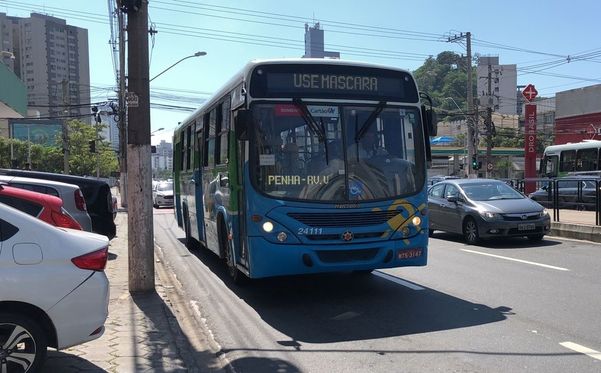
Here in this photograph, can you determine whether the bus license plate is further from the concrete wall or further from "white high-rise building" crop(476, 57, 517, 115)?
"white high-rise building" crop(476, 57, 517, 115)

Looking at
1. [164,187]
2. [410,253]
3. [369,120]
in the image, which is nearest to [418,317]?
[410,253]

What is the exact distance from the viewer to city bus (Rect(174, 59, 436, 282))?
7078mm

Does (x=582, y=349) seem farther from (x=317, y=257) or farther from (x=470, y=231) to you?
(x=470, y=231)

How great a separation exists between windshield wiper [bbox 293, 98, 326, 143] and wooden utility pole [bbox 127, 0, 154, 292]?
228 cm

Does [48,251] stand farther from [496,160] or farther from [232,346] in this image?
[496,160]

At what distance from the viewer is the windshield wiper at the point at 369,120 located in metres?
7.42

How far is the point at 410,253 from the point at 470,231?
647 centimetres

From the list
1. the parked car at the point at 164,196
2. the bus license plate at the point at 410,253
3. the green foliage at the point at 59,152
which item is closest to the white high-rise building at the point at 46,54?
the parked car at the point at 164,196

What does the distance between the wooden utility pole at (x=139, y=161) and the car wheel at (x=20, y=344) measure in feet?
11.3

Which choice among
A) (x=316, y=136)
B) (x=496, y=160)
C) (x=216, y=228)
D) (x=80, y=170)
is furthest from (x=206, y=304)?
(x=496, y=160)

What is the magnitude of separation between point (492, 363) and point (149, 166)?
17.1 ft

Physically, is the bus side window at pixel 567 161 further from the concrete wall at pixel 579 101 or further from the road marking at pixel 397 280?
the road marking at pixel 397 280

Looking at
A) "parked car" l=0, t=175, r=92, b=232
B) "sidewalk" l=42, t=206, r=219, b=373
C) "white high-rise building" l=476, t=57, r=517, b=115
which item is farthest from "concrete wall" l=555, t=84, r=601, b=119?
"sidewalk" l=42, t=206, r=219, b=373

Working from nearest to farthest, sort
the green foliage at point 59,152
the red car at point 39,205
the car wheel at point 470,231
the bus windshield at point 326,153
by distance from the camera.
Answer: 1. the red car at point 39,205
2. the bus windshield at point 326,153
3. the car wheel at point 470,231
4. the green foliage at point 59,152
